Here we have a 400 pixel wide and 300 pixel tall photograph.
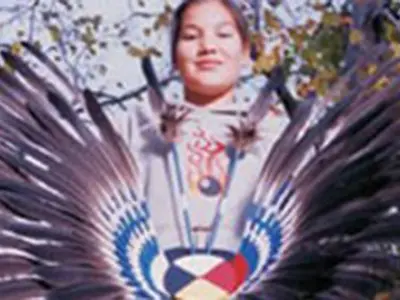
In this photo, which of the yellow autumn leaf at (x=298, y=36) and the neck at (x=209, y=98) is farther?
the yellow autumn leaf at (x=298, y=36)

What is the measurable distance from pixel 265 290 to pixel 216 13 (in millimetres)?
605

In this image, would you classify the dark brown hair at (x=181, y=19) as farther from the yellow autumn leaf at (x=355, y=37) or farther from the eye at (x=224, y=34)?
the yellow autumn leaf at (x=355, y=37)

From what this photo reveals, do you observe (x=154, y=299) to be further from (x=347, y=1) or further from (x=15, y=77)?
(x=347, y=1)

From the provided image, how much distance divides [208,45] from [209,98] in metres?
0.11

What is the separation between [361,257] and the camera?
2.83 m

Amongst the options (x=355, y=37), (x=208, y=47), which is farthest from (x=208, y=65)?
(x=355, y=37)

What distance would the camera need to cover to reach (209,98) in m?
3.12

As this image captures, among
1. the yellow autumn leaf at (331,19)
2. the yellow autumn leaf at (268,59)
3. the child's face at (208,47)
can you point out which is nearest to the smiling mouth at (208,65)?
the child's face at (208,47)

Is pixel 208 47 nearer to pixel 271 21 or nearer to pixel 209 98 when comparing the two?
pixel 209 98

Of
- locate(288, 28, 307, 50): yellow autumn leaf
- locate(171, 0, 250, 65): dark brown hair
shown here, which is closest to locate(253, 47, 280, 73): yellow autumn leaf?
locate(288, 28, 307, 50): yellow autumn leaf

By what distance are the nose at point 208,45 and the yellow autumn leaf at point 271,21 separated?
8.70 feet

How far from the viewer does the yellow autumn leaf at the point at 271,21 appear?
5.76 meters

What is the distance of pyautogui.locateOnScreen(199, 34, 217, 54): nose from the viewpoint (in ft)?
10.1

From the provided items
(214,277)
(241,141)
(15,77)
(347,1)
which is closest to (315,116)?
(241,141)
